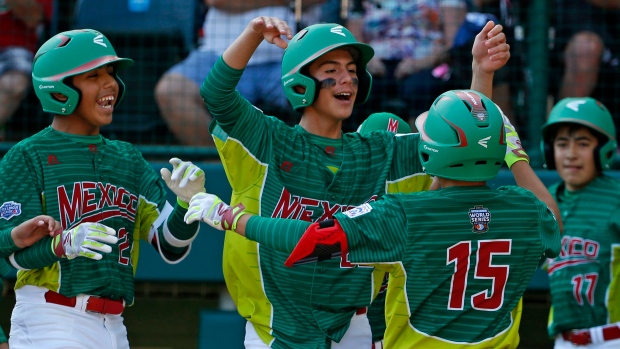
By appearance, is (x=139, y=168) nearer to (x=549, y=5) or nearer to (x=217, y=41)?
(x=217, y=41)

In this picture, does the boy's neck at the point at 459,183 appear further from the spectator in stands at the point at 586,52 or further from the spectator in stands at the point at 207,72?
the spectator in stands at the point at 586,52

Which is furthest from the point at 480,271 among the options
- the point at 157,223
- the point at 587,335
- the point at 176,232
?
the point at 587,335

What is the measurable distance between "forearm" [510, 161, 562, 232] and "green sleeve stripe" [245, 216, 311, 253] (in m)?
1.02

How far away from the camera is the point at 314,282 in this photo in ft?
12.5

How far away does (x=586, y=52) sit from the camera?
20.7 ft

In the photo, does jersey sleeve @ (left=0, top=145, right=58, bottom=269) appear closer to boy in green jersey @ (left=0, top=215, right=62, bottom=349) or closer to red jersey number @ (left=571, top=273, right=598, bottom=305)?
boy in green jersey @ (left=0, top=215, right=62, bottom=349)

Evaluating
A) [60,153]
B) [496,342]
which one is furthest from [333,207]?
[60,153]

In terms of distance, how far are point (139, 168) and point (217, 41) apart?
7.57 feet

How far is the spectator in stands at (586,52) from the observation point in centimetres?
632

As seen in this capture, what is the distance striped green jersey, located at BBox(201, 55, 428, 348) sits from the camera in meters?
3.79

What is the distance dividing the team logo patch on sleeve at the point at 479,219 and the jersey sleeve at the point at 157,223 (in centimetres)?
133

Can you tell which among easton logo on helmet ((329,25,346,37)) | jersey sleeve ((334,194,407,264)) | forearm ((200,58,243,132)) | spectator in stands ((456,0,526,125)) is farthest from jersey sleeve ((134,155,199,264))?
spectator in stands ((456,0,526,125))

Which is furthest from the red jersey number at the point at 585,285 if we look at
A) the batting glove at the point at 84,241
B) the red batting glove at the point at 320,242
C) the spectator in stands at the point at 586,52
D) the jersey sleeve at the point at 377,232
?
the batting glove at the point at 84,241

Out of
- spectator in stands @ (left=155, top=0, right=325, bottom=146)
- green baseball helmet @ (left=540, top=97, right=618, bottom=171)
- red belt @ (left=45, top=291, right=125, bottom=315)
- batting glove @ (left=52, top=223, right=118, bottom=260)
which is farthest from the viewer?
spectator in stands @ (left=155, top=0, right=325, bottom=146)
